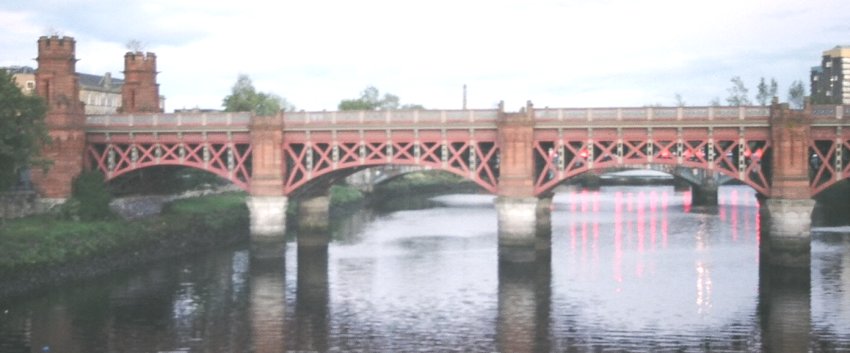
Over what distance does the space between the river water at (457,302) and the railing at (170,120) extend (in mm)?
10874

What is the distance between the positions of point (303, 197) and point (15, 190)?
76.7 feet

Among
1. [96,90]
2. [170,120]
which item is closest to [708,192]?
[170,120]

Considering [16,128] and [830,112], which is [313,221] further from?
[830,112]

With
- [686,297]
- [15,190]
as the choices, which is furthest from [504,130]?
[15,190]

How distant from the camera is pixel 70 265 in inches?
2616

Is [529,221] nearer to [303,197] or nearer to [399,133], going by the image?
[399,133]

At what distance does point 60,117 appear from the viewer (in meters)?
80.7

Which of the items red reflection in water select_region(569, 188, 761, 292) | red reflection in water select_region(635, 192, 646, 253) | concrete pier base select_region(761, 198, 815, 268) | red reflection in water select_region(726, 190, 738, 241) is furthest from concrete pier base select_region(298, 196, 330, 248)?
concrete pier base select_region(761, 198, 815, 268)

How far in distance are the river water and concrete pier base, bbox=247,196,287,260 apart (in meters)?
1.93

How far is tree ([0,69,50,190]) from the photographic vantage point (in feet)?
218

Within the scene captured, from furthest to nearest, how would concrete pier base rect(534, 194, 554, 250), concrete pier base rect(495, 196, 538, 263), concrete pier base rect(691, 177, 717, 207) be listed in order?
concrete pier base rect(691, 177, 717, 207)
concrete pier base rect(534, 194, 554, 250)
concrete pier base rect(495, 196, 538, 263)

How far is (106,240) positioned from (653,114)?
133 feet

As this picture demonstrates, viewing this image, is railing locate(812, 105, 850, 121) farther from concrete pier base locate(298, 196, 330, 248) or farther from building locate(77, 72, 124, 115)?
building locate(77, 72, 124, 115)

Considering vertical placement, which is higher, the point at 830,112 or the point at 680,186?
the point at 830,112
